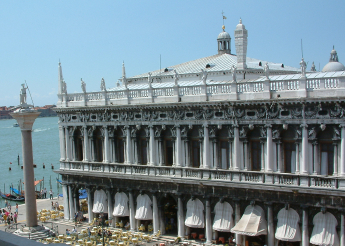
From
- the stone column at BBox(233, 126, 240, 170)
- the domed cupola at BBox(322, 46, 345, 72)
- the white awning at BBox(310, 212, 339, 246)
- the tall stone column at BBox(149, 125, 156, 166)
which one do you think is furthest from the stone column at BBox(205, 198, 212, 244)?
the domed cupola at BBox(322, 46, 345, 72)

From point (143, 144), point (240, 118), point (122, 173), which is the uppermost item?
point (240, 118)

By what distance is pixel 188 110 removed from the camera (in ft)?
95.0

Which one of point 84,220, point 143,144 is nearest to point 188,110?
point 143,144

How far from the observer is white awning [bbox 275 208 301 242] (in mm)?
24672

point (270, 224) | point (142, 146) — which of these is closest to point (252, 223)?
point (270, 224)

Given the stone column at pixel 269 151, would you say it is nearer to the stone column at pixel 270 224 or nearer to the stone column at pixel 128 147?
the stone column at pixel 270 224

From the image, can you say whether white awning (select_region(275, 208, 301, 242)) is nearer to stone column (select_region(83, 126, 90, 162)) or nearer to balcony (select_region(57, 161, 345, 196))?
balcony (select_region(57, 161, 345, 196))

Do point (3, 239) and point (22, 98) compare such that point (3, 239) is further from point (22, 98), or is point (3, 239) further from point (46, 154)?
point (46, 154)

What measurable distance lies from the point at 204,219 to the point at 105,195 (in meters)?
8.90

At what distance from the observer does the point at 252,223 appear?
25859mm

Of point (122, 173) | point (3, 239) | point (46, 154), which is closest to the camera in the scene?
point (3, 239)

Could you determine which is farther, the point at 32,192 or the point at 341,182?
the point at 32,192

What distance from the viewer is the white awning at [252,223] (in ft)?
84.0

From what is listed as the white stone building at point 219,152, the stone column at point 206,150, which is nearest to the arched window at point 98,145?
the white stone building at point 219,152
